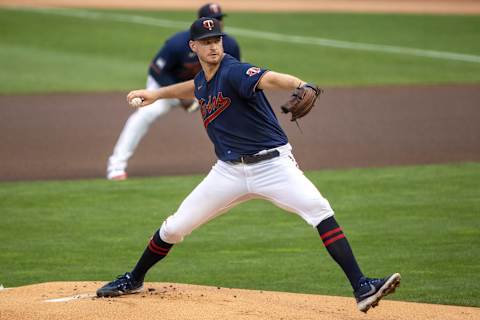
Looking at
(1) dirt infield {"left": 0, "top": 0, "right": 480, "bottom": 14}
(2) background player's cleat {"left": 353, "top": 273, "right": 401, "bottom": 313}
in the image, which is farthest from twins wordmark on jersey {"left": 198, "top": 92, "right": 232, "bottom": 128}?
(1) dirt infield {"left": 0, "top": 0, "right": 480, "bottom": 14}

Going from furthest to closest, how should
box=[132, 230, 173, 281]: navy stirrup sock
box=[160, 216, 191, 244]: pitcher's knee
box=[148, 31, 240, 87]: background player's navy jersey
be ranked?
box=[148, 31, 240, 87]: background player's navy jersey, box=[132, 230, 173, 281]: navy stirrup sock, box=[160, 216, 191, 244]: pitcher's knee

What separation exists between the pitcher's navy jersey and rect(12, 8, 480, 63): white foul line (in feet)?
48.2

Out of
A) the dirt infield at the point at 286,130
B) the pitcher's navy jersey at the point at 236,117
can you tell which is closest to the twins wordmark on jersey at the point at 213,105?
the pitcher's navy jersey at the point at 236,117

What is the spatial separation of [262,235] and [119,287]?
2410mm

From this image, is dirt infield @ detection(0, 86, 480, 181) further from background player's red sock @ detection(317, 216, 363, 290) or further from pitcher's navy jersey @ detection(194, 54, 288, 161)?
background player's red sock @ detection(317, 216, 363, 290)

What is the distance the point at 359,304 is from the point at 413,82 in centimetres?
1233

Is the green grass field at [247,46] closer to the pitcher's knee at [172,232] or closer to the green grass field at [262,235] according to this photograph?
the green grass field at [262,235]

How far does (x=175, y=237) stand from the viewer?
6.37 metres

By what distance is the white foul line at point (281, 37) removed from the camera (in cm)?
2069

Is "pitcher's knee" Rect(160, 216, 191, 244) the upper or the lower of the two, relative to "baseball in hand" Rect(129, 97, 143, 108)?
lower

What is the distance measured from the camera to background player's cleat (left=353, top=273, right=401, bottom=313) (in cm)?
571

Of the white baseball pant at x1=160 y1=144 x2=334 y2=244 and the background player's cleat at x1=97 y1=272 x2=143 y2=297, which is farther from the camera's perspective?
the background player's cleat at x1=97 y1=272 x2=143 y2=297

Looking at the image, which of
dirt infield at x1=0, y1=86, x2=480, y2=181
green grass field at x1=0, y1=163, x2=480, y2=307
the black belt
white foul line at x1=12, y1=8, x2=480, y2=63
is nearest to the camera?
the black belt

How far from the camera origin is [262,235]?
343 inches
